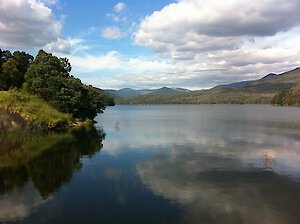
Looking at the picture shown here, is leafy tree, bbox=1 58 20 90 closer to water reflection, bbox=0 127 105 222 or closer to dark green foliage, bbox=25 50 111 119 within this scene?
dark green foliage, bbox=25 50 111 119

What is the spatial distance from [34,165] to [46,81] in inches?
2366

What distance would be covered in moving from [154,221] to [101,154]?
34752 millimetres

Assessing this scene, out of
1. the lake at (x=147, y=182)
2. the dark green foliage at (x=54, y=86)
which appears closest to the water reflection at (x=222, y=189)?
the lake at (x=147, y=182)

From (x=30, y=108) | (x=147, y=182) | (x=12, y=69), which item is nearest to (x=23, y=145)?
(x=30, y=108)

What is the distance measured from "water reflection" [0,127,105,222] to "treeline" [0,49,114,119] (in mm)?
26136

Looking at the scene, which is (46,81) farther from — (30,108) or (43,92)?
(30,108)

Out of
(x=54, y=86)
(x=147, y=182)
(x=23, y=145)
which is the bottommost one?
(x=147, y=182)

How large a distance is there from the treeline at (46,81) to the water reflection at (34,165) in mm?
26136

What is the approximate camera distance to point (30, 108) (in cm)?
8550

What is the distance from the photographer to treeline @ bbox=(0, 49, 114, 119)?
104 meters

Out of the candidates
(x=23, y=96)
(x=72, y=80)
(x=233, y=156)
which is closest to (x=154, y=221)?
(x=233, y=156)

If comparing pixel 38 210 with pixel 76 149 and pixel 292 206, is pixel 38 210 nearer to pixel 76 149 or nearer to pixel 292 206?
pixel 292 206

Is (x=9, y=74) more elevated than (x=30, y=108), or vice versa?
(x=9, y=74)

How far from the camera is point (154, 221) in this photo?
29.0 metres
